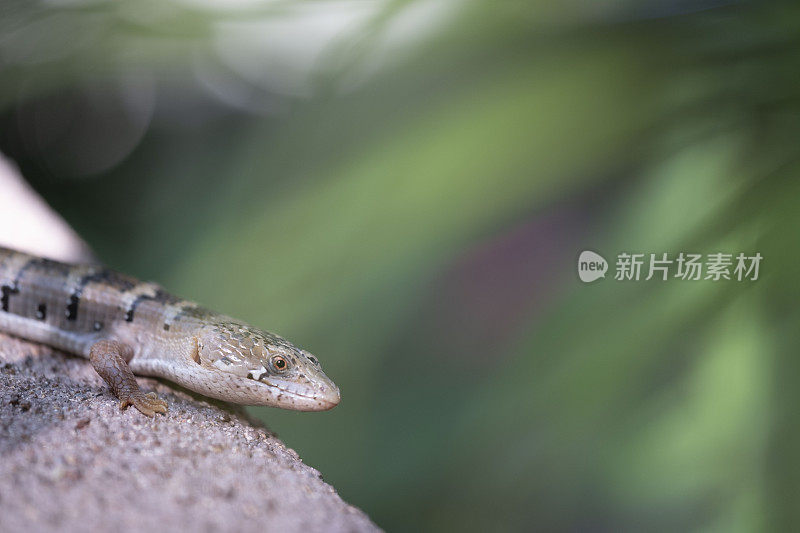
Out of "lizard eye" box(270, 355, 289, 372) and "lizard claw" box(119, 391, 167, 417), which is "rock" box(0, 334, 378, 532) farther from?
"lizard eye" box(270, 355, 289, 372)

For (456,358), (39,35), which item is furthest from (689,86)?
(39,35)

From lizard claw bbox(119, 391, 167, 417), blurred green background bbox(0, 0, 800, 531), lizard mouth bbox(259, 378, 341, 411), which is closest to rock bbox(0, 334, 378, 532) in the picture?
lizard claw bbox(119, 391, 167, 417)

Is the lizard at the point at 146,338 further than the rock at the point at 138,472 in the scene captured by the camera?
Yes

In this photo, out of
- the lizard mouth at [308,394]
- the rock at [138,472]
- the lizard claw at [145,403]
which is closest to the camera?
the rock at [138,472]

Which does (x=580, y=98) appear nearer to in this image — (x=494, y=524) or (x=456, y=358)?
(x=456, y=358)

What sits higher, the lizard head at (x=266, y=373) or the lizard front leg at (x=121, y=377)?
the lizard head at (x=266, y=373)

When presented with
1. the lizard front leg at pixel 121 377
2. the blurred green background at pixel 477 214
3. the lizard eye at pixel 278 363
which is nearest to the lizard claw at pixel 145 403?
the lizard front leg at pixel 121 377

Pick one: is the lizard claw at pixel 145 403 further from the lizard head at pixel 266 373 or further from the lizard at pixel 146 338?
the lizard head at pixel 266 373

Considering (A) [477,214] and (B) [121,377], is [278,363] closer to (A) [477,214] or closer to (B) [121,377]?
(B) [121,377]
